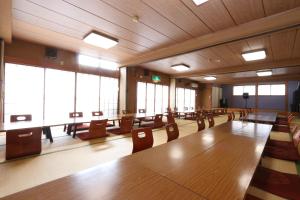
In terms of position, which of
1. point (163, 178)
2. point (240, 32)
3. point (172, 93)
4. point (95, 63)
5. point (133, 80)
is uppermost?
point (95, 63)

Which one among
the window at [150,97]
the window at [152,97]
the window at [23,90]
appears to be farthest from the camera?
the window at [150,97]

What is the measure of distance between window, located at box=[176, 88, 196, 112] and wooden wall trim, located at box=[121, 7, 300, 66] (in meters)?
6.98

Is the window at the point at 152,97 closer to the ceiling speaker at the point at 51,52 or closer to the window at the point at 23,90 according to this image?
the ceiling speaker at the point at 51,52

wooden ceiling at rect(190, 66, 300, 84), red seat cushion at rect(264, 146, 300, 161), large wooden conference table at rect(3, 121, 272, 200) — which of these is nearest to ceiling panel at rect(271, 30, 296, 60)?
wooden ceiling at rect(190, 66, 300, 84)

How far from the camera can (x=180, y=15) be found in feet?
9.67

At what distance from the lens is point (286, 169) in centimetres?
264

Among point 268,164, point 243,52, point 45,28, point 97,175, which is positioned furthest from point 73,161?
point 243,52

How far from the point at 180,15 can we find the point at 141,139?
2382 millimetres

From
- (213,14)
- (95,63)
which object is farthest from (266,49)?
(95,63)

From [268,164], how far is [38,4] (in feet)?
16.3

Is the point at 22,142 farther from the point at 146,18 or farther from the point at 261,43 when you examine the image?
the point at 261,43

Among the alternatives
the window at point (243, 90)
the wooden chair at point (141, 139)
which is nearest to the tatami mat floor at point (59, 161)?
the wooden chair at point (141, 139)

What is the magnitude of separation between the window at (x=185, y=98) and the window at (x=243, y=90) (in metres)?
5.00

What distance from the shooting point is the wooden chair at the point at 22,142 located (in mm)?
2801
